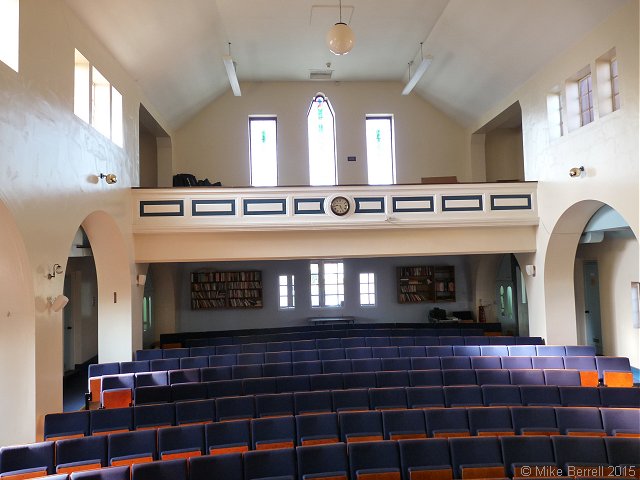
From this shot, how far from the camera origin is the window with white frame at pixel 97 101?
7.07 m

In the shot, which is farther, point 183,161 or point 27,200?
point 183,161

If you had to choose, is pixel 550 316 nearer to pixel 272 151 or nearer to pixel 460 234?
pixel 460 234

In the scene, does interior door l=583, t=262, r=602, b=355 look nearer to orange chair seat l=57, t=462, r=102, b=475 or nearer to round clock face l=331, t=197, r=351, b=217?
round clock face l=331, t=197, r=351, b=217

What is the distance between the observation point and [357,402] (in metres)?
5.77

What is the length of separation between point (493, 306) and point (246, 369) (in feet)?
30.2

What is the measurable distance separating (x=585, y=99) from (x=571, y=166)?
49.4 inches

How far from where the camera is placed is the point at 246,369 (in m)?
7.18

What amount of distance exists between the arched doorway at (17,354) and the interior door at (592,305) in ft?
37.0

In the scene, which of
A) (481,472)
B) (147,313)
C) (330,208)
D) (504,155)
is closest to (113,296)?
(147,313)

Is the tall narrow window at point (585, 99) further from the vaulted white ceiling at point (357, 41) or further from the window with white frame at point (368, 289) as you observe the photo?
the window with white frame at point (368, 289)

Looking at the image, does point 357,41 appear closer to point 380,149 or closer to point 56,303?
point 380,149

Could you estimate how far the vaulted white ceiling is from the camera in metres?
7.89

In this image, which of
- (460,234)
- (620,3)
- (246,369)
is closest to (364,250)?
(460,234)

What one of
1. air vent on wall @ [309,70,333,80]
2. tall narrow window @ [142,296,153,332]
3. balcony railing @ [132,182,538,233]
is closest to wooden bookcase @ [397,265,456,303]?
balcony railing @ [132,182,538,233]
